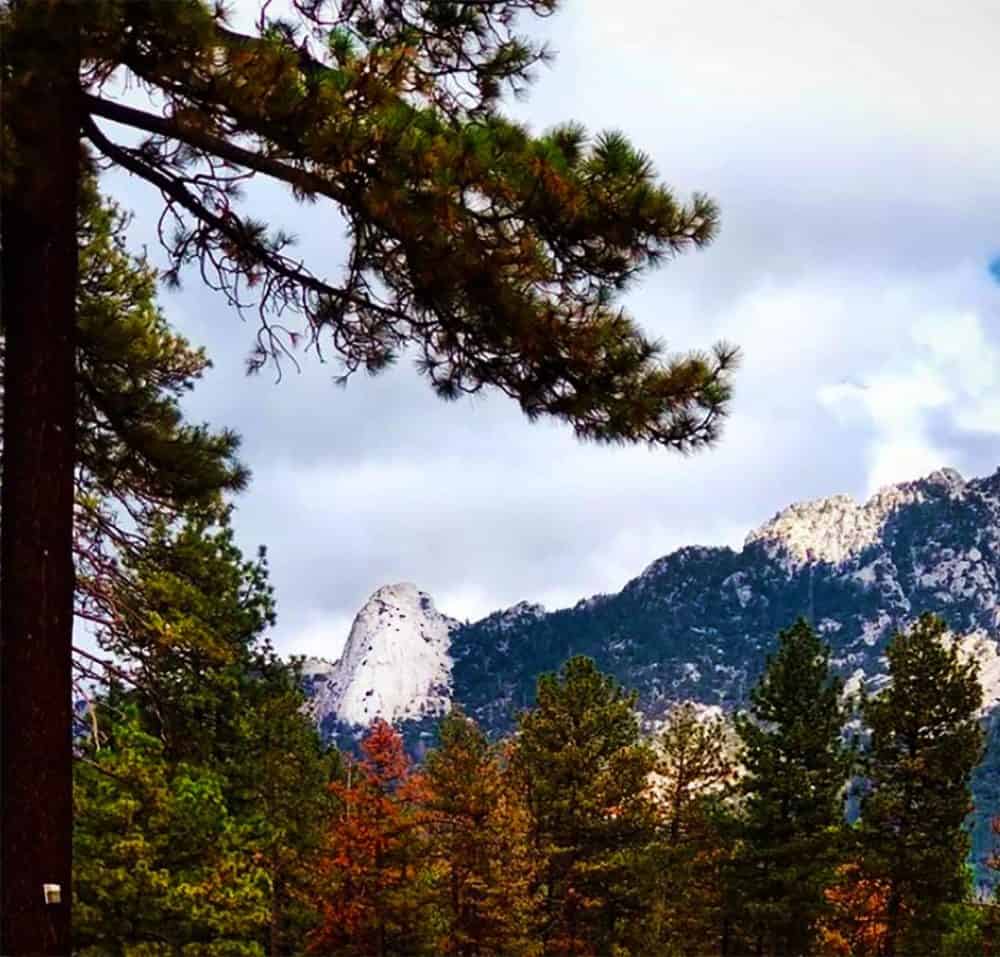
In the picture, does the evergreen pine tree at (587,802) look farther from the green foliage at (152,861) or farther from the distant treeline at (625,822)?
the green foliage at (152,861)

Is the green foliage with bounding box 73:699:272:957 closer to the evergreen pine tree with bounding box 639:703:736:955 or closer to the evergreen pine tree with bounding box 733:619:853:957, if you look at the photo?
the evergreen pine tree with bounding box 639:703:736:955

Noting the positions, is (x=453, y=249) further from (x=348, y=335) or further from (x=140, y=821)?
(x=140, y=821)

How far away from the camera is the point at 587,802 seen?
27016 mm

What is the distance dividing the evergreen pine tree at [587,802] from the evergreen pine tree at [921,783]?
4.93m

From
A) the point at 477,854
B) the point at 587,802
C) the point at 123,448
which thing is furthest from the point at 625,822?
the point at 123,448

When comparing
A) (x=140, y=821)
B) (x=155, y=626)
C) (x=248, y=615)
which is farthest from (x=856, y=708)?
(x=155, y=626)

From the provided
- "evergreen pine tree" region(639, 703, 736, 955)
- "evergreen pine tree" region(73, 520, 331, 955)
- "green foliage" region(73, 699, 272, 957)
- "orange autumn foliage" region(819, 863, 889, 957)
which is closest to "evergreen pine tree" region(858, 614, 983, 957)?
"orange autumn foliage" region(819, 863, 889, 957)

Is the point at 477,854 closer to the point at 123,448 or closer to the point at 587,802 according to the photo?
the point at 587,802

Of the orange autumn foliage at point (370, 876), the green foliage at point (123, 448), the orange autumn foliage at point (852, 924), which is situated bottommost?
the orange autumn foliage at point (852, 924)

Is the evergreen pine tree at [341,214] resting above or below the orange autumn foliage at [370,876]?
above

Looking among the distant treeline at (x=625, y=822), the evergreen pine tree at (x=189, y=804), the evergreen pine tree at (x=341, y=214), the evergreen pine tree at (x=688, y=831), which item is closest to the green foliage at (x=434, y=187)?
the evergreen pine tree at (x=341, y=214)

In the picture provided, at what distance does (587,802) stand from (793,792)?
169 inches

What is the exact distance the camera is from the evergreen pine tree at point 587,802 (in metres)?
27.2

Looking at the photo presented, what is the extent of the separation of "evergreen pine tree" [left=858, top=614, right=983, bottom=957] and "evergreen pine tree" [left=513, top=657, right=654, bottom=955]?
4925mm
